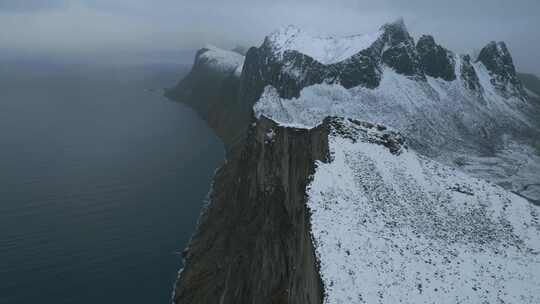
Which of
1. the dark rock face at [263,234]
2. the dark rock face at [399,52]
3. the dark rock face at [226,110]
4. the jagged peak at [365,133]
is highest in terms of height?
the dark rock face at [399,52]

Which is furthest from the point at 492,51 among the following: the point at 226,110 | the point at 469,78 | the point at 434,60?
the point at 226,110

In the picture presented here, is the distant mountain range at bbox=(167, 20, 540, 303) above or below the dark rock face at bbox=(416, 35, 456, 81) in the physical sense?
below

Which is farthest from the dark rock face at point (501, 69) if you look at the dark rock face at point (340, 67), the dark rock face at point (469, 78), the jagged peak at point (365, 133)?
the jagged peak at point (365, 133)

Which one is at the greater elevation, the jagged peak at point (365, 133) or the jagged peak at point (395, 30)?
the jagged peak at point (395, 30)

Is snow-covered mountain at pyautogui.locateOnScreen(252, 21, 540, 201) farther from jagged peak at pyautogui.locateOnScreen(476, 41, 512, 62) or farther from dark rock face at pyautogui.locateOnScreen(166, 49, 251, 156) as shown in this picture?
jagged peak at pyautogui.locateOnScreen(476, 41, 512, 62)

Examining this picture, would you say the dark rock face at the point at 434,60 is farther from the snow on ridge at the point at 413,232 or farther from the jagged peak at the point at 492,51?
the snow on ridge at the point at 413,232

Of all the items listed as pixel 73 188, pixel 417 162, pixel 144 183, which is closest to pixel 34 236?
pixel 73 188

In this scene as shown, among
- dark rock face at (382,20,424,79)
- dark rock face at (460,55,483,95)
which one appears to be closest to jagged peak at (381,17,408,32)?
dark rock face at (382,20,424,79)
